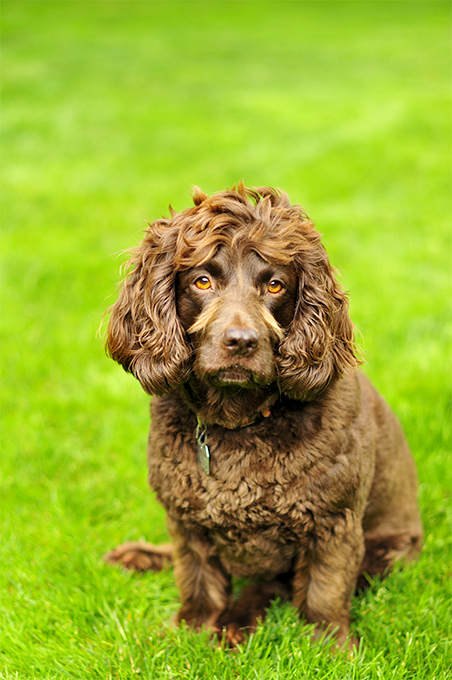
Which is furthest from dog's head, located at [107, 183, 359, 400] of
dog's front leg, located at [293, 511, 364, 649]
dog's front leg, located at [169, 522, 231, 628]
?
dog's front leg, located at [169, 522, 231, 628]

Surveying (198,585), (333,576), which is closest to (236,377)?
(333,576)

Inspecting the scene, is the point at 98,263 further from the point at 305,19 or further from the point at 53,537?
the point at 305,19

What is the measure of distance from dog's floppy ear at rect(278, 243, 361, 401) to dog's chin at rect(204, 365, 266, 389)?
0.52 ft

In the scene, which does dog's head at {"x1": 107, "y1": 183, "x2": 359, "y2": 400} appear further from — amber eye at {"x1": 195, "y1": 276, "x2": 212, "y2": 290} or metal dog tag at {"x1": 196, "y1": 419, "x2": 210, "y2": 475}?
metal dog tag at {"x1": 196, "y1": 419, "x2": 210, "y2": 475}

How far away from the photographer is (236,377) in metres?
2.42

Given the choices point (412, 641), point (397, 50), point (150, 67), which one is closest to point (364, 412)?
point (412, 641)

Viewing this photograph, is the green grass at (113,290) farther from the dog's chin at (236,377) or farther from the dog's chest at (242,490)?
the dog's chin at (236,377)

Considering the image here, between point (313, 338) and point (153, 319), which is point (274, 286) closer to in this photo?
point (313, 338)

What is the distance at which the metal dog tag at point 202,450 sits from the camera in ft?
8.82

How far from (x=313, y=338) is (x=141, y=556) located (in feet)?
5.05

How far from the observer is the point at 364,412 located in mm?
2914

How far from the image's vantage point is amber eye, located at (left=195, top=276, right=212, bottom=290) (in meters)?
2.54

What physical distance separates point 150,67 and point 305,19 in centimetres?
1382

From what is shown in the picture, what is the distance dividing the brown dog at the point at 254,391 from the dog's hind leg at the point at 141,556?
20.9 inches
